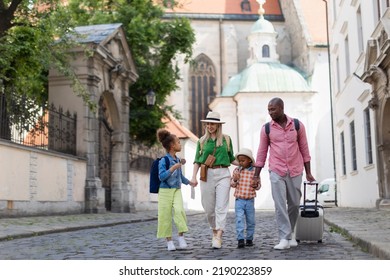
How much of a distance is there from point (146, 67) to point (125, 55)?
11.4ft

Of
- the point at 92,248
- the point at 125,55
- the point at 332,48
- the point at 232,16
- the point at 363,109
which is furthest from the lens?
the point at 232,16

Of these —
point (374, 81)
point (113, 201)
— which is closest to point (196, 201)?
point (113, 201)

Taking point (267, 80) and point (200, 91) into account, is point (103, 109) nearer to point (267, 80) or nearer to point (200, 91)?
point (267, 80)

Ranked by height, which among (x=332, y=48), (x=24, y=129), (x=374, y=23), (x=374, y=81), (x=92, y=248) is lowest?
(x=92, y=248)

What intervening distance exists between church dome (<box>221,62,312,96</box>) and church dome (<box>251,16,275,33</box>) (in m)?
2.46

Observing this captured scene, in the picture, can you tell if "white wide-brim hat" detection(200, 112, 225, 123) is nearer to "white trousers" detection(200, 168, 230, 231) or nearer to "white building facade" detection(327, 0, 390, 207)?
"white trousers" detection(200, 168, 230, 231)

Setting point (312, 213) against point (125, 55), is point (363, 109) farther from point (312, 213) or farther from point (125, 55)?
point (312, 213)

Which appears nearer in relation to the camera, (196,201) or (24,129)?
(24,129)

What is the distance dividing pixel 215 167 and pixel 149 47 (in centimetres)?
1720

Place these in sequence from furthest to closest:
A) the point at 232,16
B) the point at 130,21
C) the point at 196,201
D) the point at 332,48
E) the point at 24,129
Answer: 1. the point at 232,16
2. the point at 196,201
3. the point at 332,48
4. the point at 130,21
5. the point at 24,129

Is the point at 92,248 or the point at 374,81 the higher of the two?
the point at 374,81

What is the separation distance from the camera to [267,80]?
1713 inches

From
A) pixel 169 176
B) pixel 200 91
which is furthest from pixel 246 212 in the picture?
pixel 200 91

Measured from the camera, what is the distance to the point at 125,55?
2028 centimetres
